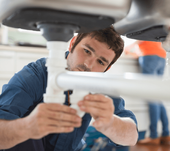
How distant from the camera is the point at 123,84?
0.85 ft

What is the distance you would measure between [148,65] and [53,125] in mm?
1807

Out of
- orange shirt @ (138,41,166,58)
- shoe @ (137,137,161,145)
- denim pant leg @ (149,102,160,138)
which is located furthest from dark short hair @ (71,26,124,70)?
shoe @ (137,137,161,145)

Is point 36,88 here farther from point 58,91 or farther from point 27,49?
point 27,49

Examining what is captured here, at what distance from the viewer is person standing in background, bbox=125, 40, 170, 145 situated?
1883mm

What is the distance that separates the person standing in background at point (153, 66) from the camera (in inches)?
74.1

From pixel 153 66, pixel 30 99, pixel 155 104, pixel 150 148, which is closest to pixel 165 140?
pixel 150 148

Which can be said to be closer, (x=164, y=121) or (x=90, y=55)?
(x=90, y=55)

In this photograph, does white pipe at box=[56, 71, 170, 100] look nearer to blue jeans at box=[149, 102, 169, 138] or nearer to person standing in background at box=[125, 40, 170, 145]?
person standing in background at box=[125, 40, 170, 145]

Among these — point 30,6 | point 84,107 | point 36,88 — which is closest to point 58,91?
point 84,107

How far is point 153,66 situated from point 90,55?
1.38 m

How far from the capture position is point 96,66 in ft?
2.45

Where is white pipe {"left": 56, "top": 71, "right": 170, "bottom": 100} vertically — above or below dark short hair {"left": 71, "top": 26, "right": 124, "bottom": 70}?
below

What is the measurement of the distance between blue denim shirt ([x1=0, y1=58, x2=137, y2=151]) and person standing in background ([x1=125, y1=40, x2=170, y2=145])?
1.23 m

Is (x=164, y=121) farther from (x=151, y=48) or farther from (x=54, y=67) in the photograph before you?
(x=54, y=67)
